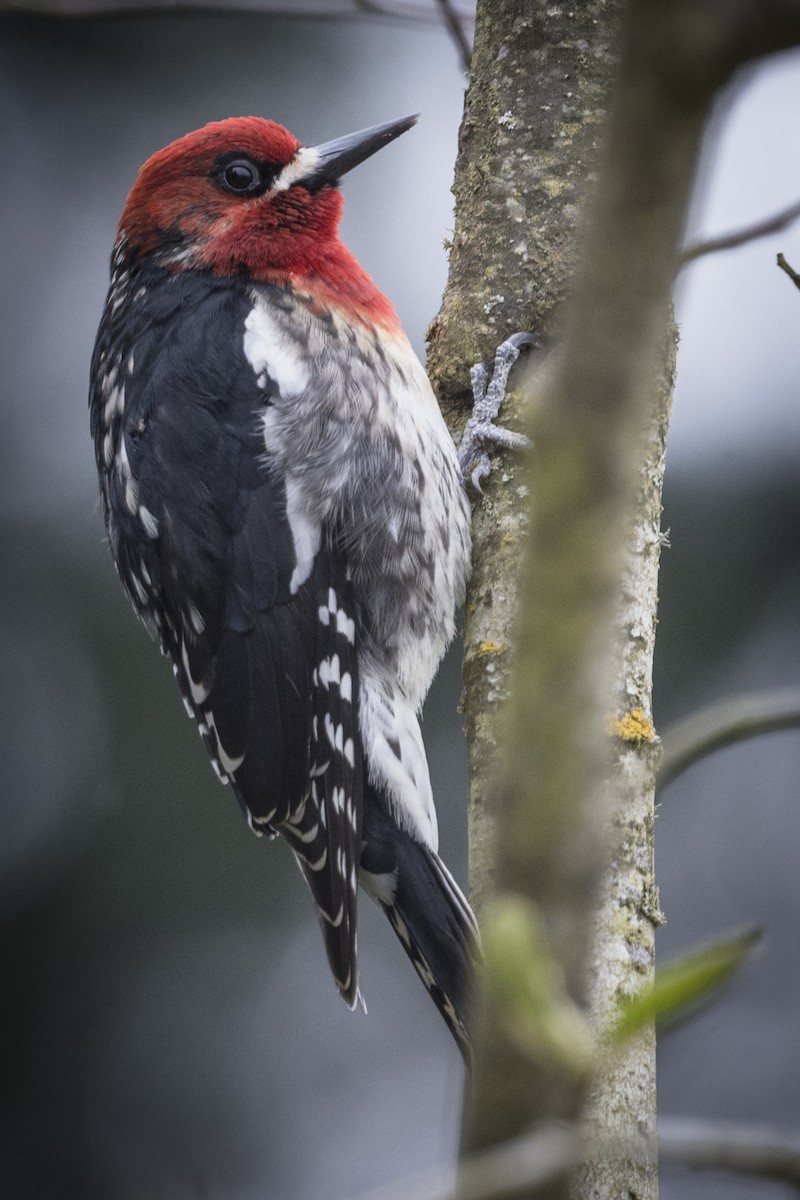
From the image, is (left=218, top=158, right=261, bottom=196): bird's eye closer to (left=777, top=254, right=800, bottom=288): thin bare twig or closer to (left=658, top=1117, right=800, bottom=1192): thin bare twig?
(left=777, top=254, right=800, bottom=288): thin bare twig

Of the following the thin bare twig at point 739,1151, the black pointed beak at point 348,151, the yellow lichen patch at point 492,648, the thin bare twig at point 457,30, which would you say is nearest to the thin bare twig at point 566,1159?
the thin bare twig at point 739,1151

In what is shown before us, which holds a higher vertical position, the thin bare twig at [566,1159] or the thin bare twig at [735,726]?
the thin bare twig at [566,1159]

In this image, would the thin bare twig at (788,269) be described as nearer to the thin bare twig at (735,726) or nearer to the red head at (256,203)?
the thin bare twig at (735,726)

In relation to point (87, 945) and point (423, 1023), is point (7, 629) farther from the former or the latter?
point (423, 1023)

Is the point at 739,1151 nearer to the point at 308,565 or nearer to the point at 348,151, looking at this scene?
the point at 308,565

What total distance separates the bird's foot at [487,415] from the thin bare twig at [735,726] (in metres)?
0.98

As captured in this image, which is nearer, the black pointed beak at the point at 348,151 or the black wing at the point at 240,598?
the black wing at the point at 240,598

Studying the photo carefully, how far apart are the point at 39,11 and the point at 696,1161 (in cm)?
200

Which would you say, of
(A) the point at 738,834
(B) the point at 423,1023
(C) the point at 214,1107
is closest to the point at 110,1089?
(C) the point at 214,1107

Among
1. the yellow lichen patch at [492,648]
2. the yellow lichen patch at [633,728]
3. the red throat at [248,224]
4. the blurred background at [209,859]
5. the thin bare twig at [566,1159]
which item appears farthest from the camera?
the blurred background at [209,859]

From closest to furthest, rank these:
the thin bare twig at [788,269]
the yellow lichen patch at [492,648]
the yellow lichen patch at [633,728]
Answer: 1. the thin bare twig at [788,269]
2. the yellow lichen patch at [633,728]
3. the yellow lichen patch at [492,648]

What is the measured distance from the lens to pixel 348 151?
9.62 feet

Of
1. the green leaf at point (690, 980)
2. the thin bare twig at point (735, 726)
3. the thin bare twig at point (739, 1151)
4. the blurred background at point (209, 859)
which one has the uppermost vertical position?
the green leaf at point (690, 980)

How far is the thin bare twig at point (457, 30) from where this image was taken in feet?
7.76
